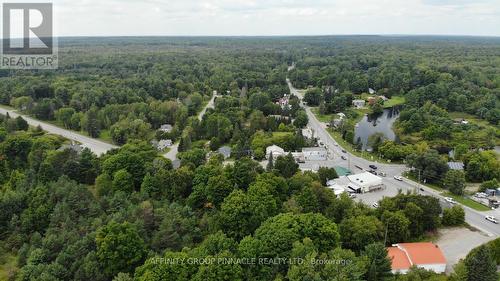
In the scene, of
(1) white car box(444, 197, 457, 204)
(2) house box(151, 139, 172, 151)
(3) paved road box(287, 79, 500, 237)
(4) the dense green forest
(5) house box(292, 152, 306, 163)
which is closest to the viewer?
(4) the dense green forest

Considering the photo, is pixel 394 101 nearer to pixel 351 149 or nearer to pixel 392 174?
pixel 351 149

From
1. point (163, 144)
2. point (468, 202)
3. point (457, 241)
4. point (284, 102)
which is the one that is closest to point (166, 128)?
point (163, 144)

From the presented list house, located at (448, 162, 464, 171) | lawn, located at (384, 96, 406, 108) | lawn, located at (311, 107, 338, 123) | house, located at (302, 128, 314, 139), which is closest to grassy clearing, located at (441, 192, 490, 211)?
house, located at (448, 162, 464, 171)

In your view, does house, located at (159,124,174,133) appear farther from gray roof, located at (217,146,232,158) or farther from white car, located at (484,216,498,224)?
white car, located at (484,216,498,224)

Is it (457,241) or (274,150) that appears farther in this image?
(274,150)

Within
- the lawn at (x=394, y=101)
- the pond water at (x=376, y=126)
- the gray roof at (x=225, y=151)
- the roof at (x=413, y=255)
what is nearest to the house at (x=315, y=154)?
the gray roof at (x=225, y=151)

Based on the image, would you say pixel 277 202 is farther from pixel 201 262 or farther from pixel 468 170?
pixel 468 170
